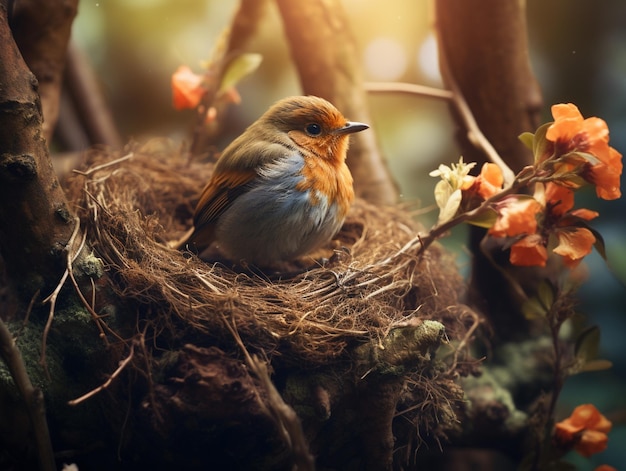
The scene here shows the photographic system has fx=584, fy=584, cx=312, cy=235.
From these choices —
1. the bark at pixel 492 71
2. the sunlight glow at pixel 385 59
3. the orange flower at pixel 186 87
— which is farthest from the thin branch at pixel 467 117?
the orange flower at pixel 186 87

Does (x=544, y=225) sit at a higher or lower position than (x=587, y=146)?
lower

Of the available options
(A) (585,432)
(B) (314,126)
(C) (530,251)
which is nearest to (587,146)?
(C) (530,251)

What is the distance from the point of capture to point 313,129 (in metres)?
2.30

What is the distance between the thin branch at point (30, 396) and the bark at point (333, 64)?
1782 millimetres

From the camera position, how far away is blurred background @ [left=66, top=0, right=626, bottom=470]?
237 cm

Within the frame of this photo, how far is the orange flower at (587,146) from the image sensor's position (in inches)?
66.1

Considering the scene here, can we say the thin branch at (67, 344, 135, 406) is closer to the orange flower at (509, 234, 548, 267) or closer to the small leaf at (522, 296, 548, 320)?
the orange flower at (509, 234, 548, 267)

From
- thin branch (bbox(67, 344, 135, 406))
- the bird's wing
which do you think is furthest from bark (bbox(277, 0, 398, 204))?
thin branch (bbox(67, 344, 135, 406))

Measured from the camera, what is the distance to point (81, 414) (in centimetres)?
175

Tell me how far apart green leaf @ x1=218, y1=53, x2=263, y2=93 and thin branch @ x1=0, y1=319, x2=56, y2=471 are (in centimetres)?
169

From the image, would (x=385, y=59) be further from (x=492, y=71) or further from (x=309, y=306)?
(x=309, y=306)

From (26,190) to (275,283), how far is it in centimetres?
91

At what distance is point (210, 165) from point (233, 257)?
87 cm

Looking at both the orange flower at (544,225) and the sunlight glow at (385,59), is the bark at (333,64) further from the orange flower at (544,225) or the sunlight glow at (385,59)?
the orange flower at (544,225)
